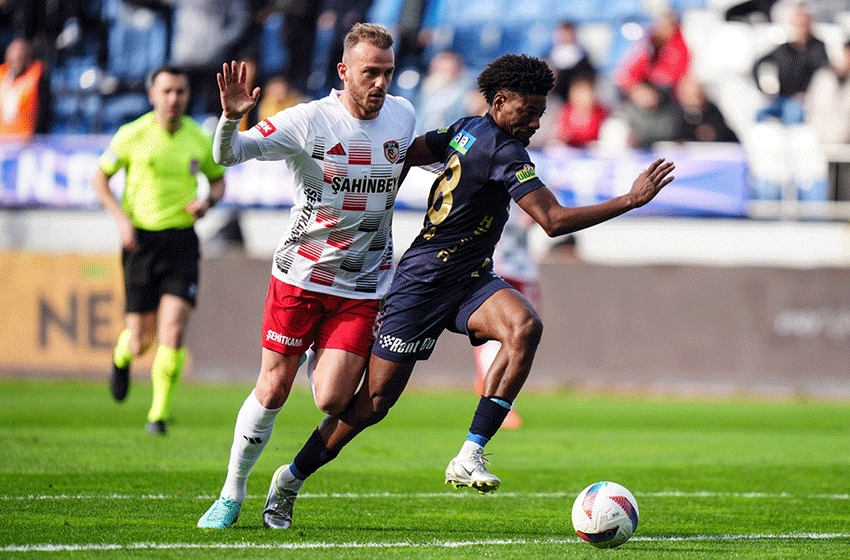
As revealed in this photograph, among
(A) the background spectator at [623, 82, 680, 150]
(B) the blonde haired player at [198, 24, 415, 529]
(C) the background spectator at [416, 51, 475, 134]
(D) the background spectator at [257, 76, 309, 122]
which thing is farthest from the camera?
(D) the background spectator at [257, 76, 309, 122]

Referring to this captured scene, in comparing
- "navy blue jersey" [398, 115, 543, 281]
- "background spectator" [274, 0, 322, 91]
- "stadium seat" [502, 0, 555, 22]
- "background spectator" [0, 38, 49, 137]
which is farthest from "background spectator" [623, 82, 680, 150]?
"navy blue jersey" [398, 115, 543, 281]

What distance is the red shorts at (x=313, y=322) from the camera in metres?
6.18

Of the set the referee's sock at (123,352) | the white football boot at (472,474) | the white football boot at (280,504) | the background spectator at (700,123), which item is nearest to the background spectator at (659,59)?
the background spectator at (700,123)

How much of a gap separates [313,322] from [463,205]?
93 centimetres

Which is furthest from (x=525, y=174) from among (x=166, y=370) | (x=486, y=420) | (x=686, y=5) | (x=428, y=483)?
(x=686, y=5)

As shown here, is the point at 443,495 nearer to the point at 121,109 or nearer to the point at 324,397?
the point at 324,397

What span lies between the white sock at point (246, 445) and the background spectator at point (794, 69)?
15.8 meters

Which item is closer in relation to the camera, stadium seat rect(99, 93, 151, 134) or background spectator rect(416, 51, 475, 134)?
background spectator rect(416, 51, 475, 134)

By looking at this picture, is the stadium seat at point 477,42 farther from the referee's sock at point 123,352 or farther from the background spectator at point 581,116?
the referee's sock at point 123,352

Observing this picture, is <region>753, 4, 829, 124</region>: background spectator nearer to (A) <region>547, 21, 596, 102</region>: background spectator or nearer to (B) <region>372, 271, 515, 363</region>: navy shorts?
(A) <region>547, 21, 596, 102</region>: background spectator

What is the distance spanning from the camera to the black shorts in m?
10.1

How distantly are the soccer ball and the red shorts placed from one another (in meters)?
1.32

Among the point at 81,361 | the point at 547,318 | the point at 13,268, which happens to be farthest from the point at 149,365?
the point at 547,318

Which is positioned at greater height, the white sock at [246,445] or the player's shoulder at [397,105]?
the player's shoulder at [397,105]
